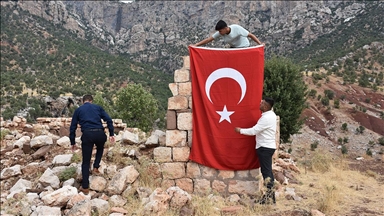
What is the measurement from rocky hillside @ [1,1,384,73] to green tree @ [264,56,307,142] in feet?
47.2

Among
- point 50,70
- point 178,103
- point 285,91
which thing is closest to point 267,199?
point 178,103

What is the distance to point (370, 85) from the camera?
930 inches

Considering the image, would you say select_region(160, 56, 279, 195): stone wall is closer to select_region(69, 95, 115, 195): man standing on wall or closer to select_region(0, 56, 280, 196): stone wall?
select_region(0, 56, 280, 196): stone wall

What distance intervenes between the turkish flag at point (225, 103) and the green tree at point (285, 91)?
27.4ft

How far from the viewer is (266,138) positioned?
4.73 meters

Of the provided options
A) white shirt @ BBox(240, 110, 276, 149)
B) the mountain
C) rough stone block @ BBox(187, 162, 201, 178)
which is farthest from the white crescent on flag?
the mountain

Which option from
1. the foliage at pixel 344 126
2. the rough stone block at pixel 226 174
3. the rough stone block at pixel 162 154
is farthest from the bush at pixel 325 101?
the rough stone block at pixel 162 154

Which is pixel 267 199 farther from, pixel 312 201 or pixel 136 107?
pixel 136 107

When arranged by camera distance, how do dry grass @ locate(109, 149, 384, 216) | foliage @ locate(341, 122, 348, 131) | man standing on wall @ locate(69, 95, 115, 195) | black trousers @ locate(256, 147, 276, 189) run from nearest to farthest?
dry grass @ locate(109, 149, 384, 216)
black trousers @ locate(256, 147, 276, 189)
man standing on wall @ locate(69, 95, 115, 195)
foliage @ locate(341, 122, 348, 131)

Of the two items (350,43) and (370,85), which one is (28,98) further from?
(350,43)

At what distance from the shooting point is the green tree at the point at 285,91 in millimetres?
13445

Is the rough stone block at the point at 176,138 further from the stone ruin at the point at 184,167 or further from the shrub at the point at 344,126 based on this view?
the shrub at the point at 344,126

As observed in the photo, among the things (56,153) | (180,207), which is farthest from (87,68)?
(180,207)

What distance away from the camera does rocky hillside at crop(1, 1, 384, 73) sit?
4250cm
